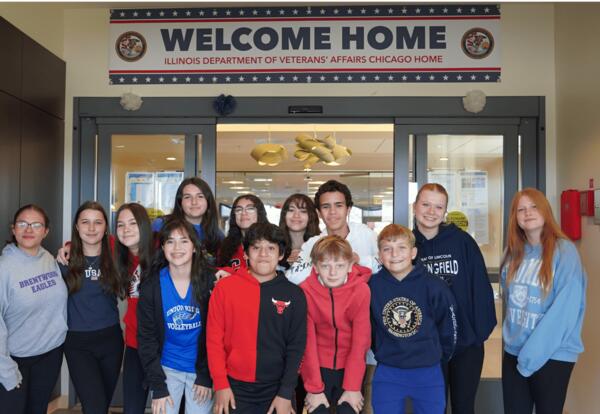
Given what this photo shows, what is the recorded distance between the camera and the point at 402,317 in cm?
226

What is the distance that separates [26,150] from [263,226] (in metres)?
1.95

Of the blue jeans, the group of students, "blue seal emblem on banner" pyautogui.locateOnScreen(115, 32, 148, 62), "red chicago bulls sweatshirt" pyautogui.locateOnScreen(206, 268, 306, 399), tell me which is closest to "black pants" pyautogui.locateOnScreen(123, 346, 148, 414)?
the group of students

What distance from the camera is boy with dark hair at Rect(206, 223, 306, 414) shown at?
7.06ft

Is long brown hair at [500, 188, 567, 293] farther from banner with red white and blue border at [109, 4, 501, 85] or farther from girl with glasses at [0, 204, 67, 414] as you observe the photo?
girl with glasses at [0, 204, 67, 414]

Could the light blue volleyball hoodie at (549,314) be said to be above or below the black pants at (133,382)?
above

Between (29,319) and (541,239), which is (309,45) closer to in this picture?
(541,239)

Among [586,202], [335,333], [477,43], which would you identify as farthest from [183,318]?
[477,43]

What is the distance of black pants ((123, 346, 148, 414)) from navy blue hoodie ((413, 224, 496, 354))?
148 centimetres

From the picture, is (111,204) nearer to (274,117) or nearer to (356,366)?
(274,117)

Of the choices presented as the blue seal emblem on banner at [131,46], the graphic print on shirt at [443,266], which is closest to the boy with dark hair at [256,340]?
the graphic print on shirt at [443,266]

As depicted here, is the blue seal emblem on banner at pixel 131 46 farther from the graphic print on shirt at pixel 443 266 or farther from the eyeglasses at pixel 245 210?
the graphic print on shirt at pixel 443 266

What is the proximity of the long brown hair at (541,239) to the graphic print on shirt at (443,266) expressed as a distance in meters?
0.25

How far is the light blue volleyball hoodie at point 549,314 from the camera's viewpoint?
2189mm

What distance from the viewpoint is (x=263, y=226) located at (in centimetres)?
227
